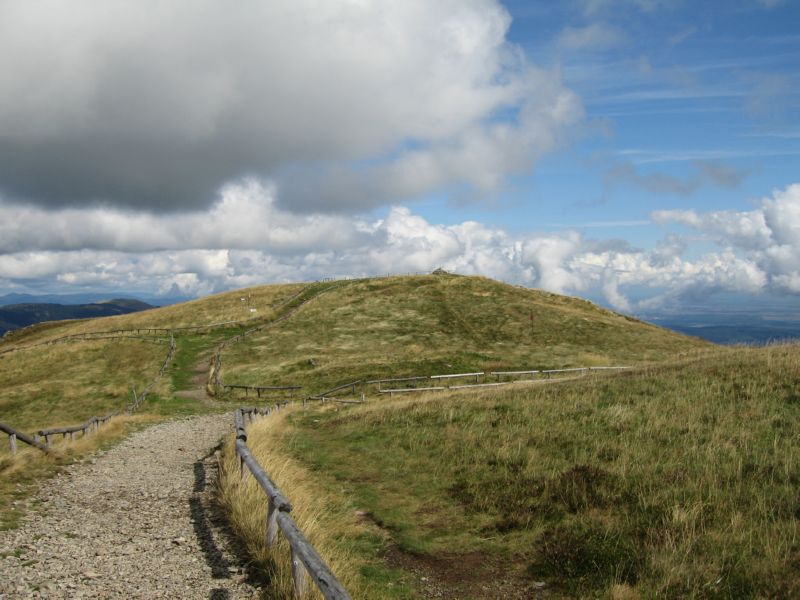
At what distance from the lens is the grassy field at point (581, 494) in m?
8.23

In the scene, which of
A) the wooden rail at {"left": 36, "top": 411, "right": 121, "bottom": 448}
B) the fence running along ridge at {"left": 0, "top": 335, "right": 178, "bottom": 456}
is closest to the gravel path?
the fence running along ridge at {"left": 0, "top": 335, "right": 178, "bottom": 456}

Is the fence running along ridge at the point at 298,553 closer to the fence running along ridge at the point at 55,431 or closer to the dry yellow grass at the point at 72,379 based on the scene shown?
the fence running along ridge at the point at 55,431

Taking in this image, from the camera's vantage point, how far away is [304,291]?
322 feet

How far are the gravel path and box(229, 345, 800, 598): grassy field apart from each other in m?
1.25

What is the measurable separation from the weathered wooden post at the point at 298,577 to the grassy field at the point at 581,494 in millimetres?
1746

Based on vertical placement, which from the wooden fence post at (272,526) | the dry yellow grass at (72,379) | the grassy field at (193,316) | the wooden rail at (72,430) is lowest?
the dry yellow grass at (72,379)

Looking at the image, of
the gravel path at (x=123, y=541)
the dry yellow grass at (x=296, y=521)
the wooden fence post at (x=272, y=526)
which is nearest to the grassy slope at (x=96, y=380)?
the gravel path at (x=123, y=541)

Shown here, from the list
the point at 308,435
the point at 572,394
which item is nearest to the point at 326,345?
the point at 308,435

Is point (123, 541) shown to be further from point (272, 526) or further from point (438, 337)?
point (438, 337)

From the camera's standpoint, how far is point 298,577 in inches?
267

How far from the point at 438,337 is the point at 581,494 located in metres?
51.8

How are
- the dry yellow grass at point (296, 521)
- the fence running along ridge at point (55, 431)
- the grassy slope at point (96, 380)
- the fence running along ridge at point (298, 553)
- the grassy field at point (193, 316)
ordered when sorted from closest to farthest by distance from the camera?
the fence running along ridge at point (298, 553) < the dry yellow grass at point (296, 521) < the fence running along ridge at point (55, 431) < the grassy slope at point (96, 380) < the grassy field at point (193, 316)

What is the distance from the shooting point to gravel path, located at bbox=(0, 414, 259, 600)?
25.9 feet

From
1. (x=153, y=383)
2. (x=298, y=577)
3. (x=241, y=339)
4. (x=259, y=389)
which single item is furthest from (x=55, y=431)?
(x=241, y=339)
